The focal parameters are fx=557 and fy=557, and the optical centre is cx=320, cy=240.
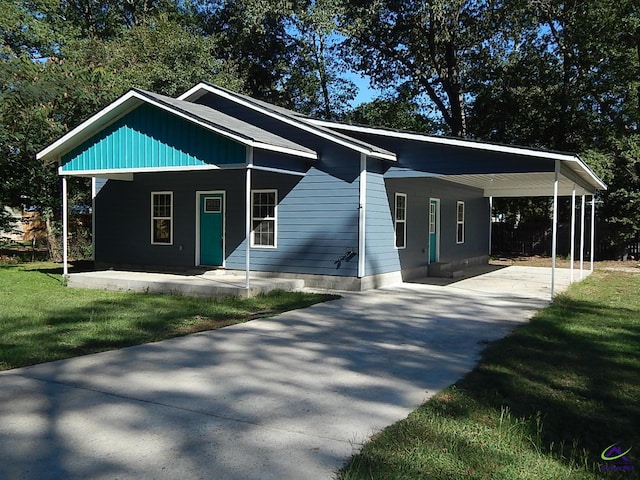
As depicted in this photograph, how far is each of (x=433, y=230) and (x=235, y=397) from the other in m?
11.6

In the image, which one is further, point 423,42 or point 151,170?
point 423,42

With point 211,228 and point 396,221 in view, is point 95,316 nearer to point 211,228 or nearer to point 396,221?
point 211,228

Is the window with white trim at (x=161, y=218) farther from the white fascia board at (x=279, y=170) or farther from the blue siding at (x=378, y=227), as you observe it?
the blue siding at (x=378, y=227)

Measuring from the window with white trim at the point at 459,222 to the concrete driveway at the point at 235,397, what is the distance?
9153mm

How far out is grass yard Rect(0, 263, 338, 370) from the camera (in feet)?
21.4

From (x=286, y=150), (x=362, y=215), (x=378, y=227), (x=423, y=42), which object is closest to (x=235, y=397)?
(x=286, y=150)

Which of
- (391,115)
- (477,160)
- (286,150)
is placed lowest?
(477,160)

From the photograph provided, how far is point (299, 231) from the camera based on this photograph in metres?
12.2

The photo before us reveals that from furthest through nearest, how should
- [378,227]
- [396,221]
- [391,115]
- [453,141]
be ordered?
1. [391,115]
2. [396,221]
3. [378,227]
4. [453,141]

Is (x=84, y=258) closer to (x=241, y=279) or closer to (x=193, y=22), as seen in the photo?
(x=241, y=279)

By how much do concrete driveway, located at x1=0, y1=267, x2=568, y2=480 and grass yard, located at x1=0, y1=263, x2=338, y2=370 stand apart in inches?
20.0

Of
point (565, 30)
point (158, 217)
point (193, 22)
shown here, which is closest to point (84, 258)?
point (158, 217)

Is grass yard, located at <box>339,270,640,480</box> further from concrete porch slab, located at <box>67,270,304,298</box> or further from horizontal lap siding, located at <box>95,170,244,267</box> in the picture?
horizontal lap siding, located at <box>95,170,244,267</box>

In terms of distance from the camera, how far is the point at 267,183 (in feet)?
41.7
